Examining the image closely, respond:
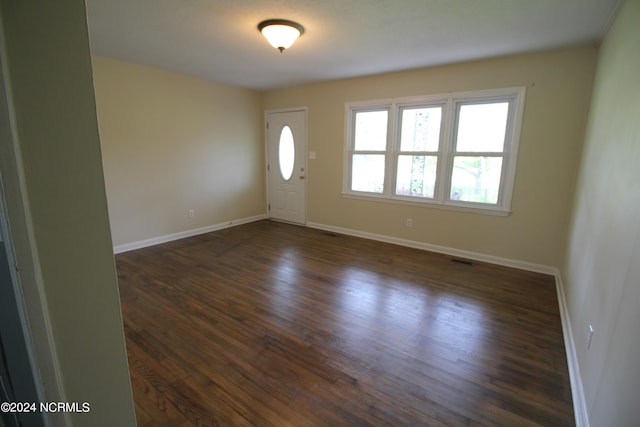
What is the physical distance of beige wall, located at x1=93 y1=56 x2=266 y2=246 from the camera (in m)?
3.82

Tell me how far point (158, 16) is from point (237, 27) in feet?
2.12

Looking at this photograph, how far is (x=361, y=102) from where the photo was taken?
449cm

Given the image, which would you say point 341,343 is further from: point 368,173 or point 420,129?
point 420,129

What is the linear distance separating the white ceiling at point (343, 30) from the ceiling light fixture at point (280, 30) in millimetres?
63

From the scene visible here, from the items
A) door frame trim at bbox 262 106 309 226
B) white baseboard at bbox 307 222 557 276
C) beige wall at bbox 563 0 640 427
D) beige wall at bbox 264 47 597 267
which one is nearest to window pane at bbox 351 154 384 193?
beige wall at bbox 264 47 597 267

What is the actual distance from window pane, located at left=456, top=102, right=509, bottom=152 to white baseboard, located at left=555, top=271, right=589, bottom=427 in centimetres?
192

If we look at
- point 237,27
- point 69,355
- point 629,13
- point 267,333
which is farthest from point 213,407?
point 629,13

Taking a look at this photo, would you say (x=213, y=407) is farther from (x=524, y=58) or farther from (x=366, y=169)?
(x=524, y=58)

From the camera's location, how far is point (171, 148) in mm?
4426

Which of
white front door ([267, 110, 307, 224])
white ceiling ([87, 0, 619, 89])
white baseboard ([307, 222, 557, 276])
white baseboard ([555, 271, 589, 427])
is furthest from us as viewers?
white front door ([267, 110, 307, 224])

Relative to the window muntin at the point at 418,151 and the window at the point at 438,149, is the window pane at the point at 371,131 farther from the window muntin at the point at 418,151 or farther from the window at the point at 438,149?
the window muntin at the point at 418,151

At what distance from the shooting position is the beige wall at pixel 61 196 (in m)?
0.69

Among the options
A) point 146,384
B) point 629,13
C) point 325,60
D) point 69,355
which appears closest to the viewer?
point 69,355

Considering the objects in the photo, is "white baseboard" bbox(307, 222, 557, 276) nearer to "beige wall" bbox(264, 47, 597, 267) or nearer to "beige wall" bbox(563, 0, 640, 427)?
"beige wall" bbox(264, 47, 597, 267)
